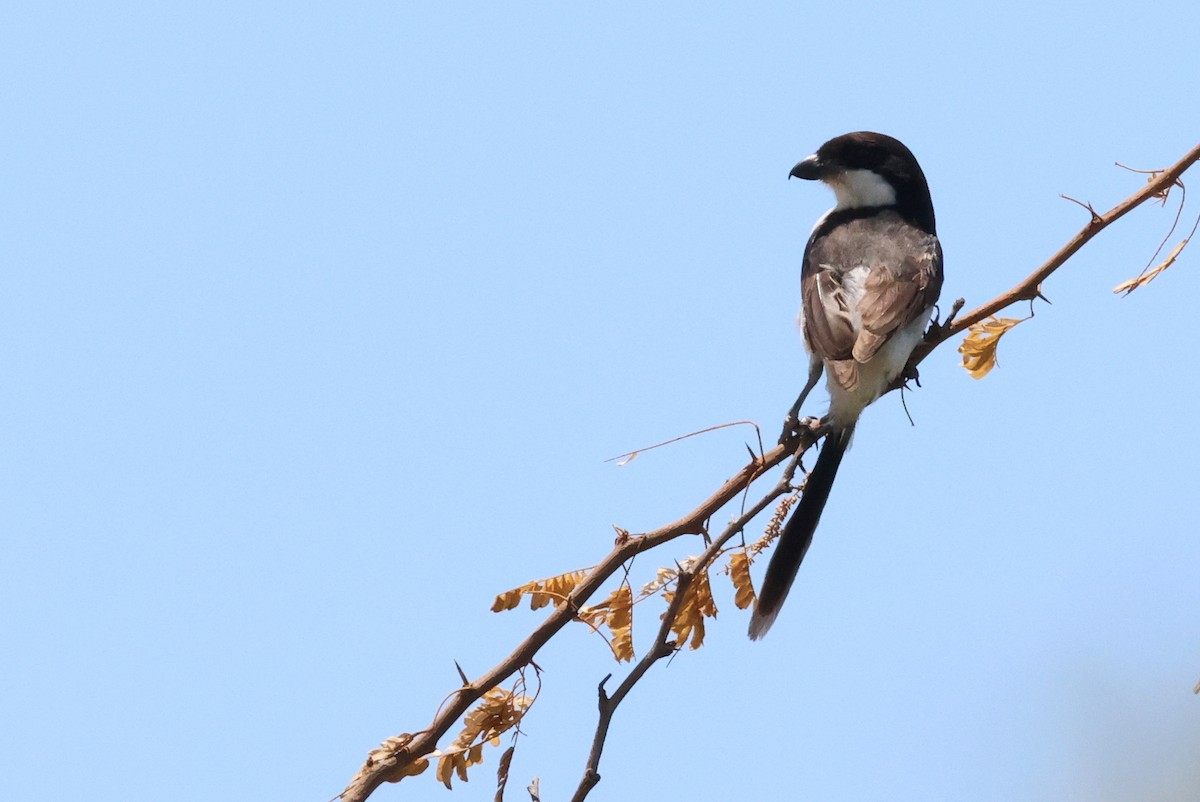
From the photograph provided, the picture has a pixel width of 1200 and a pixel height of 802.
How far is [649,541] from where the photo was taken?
2.29 meters

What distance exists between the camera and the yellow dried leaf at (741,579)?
2.72 meters

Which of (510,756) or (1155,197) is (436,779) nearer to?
(510,756)

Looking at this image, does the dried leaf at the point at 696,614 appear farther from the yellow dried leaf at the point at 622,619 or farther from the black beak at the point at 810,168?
the black beak at the point at 810,168

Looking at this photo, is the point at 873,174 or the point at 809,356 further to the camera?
the point at 873,174

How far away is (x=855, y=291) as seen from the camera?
476 centimetres

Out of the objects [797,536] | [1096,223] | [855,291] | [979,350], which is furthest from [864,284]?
[1096,223]

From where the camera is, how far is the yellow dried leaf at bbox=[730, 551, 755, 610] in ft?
8.91

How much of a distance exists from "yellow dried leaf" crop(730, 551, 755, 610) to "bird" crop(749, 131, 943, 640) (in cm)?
103

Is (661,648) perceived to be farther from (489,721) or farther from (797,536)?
(797,536)

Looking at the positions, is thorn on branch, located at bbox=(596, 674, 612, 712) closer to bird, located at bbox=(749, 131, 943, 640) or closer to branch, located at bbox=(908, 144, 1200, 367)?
branch, located at bbox=(908, 144, 1200, 367)

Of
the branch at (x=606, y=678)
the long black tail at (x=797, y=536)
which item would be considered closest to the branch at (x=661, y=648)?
the branch at (x=606, y=678)

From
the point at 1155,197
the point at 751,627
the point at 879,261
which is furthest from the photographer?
the point at 879,261

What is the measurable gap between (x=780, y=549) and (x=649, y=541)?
6.41 ft

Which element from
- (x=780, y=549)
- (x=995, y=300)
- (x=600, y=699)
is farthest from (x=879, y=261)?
(x=600, y=699)
